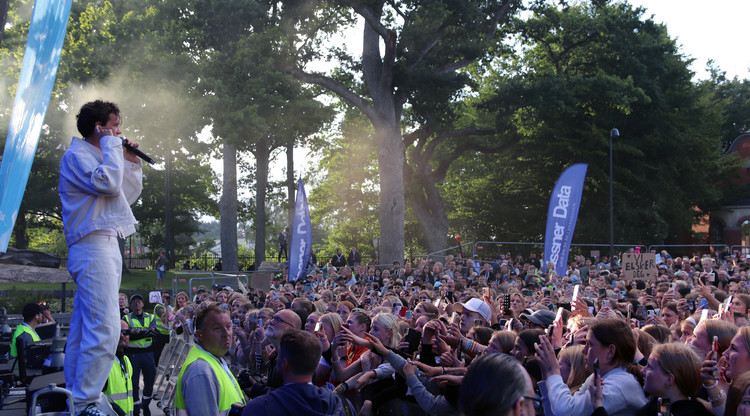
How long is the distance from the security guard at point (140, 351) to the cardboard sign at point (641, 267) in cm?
1145

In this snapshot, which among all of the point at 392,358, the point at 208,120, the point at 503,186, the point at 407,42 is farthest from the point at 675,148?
the point at 392,358

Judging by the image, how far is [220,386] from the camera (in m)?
3.98

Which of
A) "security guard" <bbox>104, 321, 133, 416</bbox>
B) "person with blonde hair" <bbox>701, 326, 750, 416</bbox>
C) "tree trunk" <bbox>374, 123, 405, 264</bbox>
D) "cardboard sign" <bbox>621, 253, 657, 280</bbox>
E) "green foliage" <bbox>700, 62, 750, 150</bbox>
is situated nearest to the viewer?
"person with blonde hair" <bbox>701, 326, 750, 416</bbox>

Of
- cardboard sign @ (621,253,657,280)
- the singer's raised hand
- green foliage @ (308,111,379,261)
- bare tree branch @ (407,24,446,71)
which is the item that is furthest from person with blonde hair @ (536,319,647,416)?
green foliage @ (308,111,379,261)

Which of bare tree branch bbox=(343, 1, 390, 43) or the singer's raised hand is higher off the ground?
bare tree branch bbox=(343, 1, 390, 43)

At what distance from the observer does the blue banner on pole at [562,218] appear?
695 inches

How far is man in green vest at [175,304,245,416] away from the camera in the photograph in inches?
152

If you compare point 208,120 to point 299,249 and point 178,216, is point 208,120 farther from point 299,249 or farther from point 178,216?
point 178,216

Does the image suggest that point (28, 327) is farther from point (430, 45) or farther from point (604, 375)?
point (430, 45)

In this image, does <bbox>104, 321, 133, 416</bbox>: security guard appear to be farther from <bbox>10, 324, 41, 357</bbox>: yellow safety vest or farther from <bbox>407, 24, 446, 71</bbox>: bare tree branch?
<bbox>407, 24, 446, 71</bbox>: bare tree branch

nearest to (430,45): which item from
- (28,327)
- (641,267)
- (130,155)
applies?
(641,267)

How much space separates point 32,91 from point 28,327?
4.88 metres

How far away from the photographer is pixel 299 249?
19.5 metres

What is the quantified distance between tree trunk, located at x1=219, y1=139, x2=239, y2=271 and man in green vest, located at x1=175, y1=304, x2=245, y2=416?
26.3m
